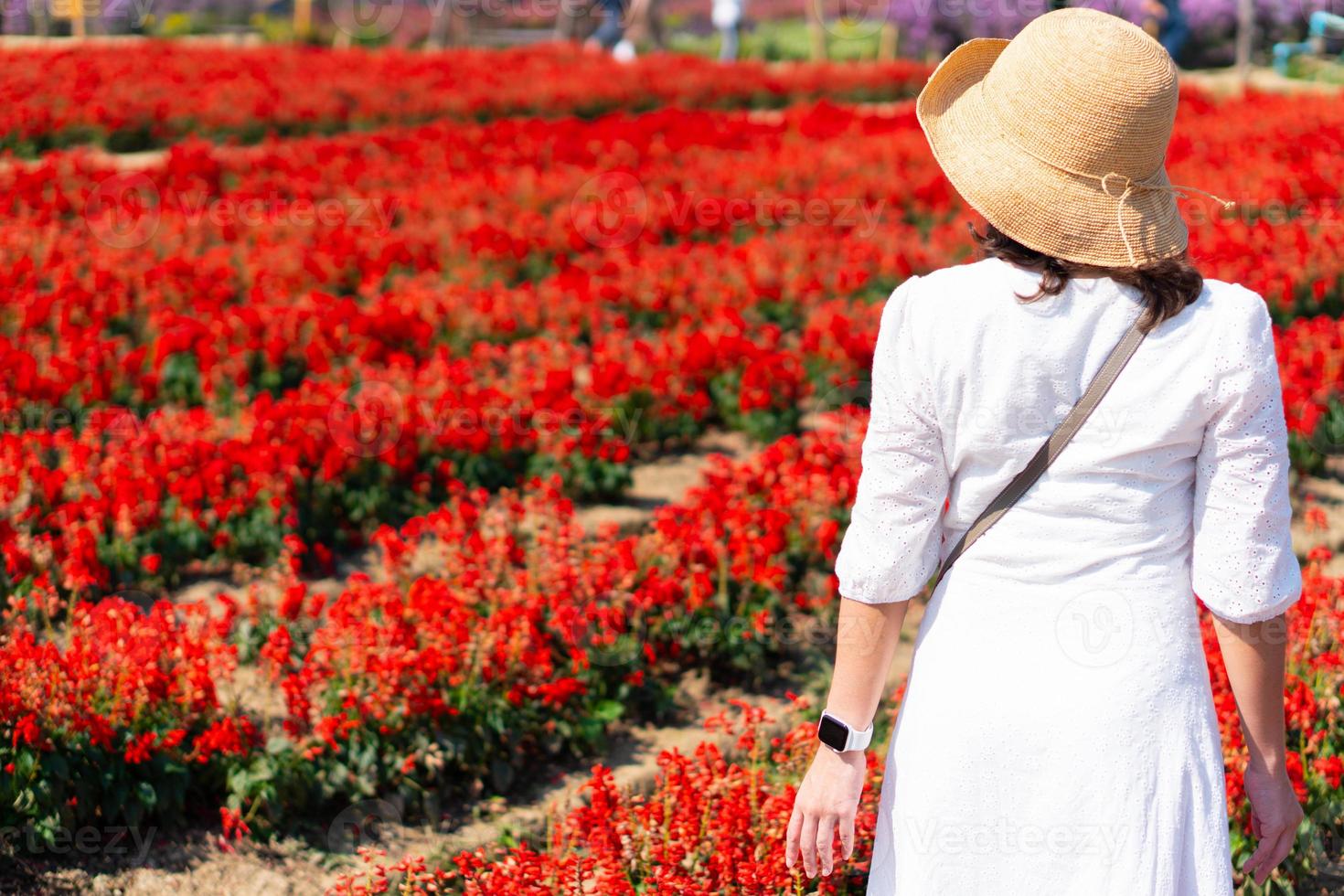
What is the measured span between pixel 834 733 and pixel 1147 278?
811 mm

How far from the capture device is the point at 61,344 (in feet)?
22.7

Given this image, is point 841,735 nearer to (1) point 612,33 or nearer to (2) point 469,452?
(2) point 469,452

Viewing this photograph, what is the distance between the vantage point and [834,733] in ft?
6.72

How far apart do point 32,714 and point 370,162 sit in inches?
346

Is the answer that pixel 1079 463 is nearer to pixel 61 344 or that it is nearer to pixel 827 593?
pixel 827 593

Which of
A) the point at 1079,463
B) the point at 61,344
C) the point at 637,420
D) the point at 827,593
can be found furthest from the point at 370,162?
the point at 1079,463

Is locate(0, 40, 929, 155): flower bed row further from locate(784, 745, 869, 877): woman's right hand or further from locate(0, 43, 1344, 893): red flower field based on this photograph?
locate(784, 745, 869, 877): woman's right hand

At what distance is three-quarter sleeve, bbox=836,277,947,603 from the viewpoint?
194 centimetres

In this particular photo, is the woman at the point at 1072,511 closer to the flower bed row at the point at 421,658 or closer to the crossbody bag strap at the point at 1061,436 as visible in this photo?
the crossbody bag strap at the point at 1061,436

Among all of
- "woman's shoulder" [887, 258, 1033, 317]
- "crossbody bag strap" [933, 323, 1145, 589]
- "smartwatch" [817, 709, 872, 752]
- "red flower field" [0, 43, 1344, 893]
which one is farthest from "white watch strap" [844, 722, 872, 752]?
"red flower field" [0, 43, 1344, 893]

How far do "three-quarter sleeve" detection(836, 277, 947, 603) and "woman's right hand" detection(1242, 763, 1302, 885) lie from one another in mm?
632

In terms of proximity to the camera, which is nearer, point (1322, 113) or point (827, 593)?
point (827, 593)

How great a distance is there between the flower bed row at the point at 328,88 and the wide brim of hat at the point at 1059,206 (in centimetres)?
1311

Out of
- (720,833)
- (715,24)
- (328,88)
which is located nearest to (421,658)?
(720,833)
